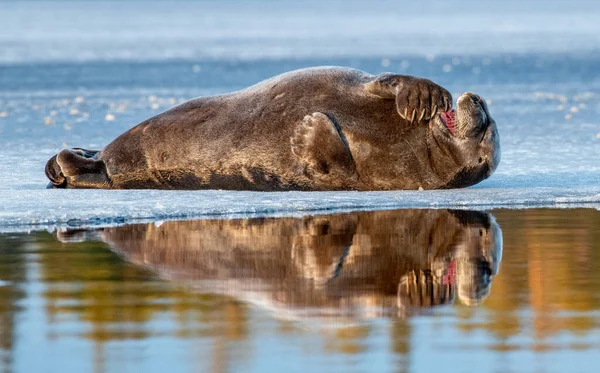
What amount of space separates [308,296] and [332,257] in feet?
3.48

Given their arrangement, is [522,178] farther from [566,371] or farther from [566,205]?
[566,371]

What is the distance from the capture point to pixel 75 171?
10562 millimetres

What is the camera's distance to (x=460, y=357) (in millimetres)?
4848

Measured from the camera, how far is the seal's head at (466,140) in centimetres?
962

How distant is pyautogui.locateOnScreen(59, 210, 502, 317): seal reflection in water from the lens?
590 centimetres

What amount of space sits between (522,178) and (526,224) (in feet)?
7.59

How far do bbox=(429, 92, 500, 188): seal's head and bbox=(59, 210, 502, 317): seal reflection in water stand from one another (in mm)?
1087

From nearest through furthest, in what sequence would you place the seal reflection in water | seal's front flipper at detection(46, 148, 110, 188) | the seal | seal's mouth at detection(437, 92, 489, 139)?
the seal reflection in water, seal's mouth at detection(437, 92, 489, 139), the seal, seal's front flipper at detection(46, 148, 110, 188)

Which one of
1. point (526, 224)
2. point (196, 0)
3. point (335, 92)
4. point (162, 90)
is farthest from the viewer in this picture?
point (196, 0)

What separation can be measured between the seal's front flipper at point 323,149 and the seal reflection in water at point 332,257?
1165 millimetres

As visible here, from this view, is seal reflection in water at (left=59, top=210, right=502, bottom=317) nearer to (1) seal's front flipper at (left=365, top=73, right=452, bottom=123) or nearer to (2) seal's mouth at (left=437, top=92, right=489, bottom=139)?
(1) seal's front flipper at (left=365, top=73, right=452, bottom=123)

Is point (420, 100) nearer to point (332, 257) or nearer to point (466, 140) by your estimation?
point (466, 140)

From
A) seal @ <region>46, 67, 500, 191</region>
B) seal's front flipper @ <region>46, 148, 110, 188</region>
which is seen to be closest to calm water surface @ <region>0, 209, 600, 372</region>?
seal @ <region>46, 67, 500, 191</region>

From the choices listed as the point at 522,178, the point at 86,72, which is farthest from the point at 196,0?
the point at 522,178
